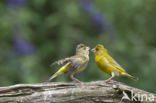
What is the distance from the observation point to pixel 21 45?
7.84 m

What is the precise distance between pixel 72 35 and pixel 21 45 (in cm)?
95

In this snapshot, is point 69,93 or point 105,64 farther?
point 105,64

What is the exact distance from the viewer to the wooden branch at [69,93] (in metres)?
4.67

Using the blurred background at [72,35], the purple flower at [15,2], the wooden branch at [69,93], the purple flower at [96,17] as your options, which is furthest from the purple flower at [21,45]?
the wooden branch at [69,93]

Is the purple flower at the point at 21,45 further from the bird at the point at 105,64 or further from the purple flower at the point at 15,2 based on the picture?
the bird at the point at 105,64

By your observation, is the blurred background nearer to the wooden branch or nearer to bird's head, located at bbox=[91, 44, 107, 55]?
bird's head, located at bbox=[91, 44, 107, 55]

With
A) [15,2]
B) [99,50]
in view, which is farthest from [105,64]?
[15,2]

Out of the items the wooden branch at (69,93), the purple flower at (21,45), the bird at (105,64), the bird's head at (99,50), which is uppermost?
the purple flower at (21,45)

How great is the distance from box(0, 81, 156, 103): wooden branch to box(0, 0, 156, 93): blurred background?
8.49 feet

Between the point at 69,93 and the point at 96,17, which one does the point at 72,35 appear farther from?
the point at 69,93

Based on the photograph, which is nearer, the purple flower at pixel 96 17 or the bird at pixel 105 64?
the bird at pixel 105 64

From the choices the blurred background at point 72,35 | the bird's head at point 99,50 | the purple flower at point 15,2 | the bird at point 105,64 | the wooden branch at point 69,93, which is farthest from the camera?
the purple flower at point 15,2

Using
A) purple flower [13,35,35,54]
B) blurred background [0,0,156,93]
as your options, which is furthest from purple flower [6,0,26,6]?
purple flower [13,35,35,54]

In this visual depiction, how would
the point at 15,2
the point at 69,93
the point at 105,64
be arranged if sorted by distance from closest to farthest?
the point at 69,93, the point at 105,64, the point at 15,2
